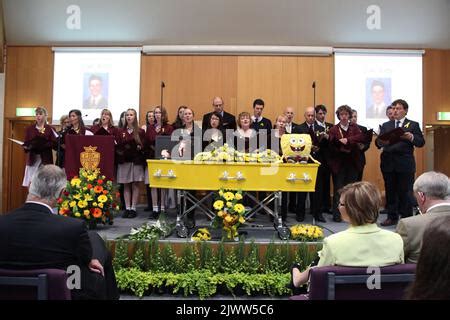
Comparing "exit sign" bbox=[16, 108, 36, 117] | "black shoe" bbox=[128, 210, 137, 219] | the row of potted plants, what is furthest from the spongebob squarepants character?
"exit sign" bbox=[16, 108, 36, 117]

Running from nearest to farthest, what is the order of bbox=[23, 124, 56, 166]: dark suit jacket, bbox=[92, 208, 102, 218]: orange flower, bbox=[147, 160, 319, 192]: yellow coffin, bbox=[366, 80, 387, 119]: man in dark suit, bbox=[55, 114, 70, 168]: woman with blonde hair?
bbox=[147, 160, 319, 192]: yellow coffin, bbox=[92, 208, 102, 218]: orange flower, bbox=[55, 114, 70, 168]: woman with blonde hair, bbox=[23, 124, 56, 166]: dark suit jacket, bbox=[366, 80, 387, 119]: man in dark suit

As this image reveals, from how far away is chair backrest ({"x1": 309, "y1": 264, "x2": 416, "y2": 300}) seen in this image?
152cm

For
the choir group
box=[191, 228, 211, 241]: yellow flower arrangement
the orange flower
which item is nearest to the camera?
box=[191, 228, 211, 241]: yellow flower arrangement

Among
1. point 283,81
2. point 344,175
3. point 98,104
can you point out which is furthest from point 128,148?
point 283,81

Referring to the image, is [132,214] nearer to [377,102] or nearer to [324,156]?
[324,156]

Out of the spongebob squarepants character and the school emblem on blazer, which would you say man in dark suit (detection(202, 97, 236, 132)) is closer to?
the spongebob squarepants character

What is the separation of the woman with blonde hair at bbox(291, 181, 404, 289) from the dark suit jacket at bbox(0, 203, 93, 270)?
43.1 inches

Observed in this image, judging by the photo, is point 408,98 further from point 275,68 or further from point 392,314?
point 392,314

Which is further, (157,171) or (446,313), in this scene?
(157,171)

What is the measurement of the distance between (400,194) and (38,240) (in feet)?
13.6

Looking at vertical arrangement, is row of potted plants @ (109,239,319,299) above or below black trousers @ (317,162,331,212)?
below

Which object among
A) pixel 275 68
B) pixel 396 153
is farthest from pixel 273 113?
pixel 396 153

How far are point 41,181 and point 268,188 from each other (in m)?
2.48

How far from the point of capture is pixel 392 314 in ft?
4.06
